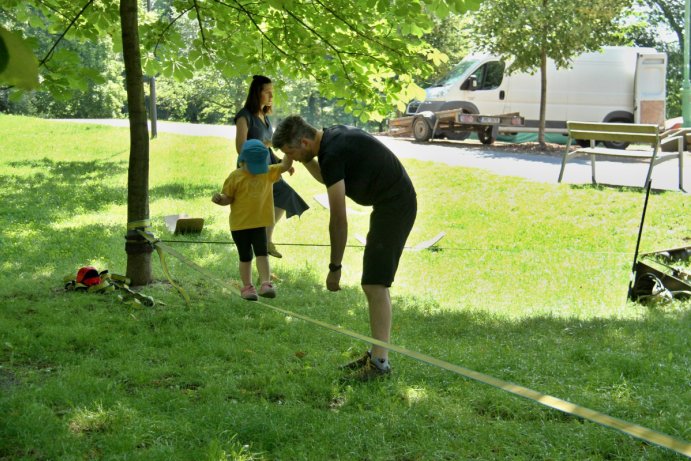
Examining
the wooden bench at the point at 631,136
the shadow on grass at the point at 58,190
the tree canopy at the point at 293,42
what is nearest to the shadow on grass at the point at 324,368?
the tree canopy at the point at 293,42

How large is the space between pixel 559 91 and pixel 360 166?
20604mm

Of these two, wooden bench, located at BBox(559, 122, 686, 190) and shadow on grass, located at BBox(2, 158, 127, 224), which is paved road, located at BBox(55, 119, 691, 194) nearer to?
wooden bench, located at BBox(559, 122, 686, 190)

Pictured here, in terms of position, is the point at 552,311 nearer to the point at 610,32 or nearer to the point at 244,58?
the point at 244,58

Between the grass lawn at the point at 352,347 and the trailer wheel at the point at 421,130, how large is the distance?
10237mm

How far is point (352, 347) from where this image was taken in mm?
5629

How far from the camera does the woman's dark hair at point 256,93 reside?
717 centimetres

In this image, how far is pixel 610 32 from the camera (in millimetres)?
20156

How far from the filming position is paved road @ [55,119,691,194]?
13477mm

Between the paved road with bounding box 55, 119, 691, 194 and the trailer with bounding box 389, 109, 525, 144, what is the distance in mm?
621

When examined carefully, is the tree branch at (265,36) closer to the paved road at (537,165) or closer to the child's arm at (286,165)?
the child's arm at (286,165)

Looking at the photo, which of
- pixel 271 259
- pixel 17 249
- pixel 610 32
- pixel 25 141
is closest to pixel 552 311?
pixel 271 259

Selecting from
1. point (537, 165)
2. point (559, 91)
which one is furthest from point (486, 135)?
point (537, 165)

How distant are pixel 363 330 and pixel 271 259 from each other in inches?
128

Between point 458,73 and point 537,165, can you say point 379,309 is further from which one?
point 458,73
